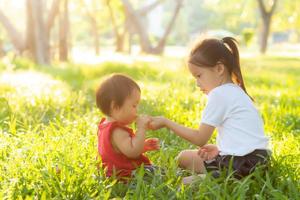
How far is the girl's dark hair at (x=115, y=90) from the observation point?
3248 mm

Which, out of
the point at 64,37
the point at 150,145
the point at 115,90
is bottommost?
the point at 150,145

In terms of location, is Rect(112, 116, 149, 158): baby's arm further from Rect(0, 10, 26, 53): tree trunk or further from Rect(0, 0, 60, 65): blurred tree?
Rect(0, 10, 26, 53): tree trunk

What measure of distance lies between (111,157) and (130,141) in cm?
17

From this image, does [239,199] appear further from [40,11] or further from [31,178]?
[40,11]

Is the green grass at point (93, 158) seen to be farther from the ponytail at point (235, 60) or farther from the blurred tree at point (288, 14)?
the blurred tree at point (288, 14)

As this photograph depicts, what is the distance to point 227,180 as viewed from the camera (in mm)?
3000

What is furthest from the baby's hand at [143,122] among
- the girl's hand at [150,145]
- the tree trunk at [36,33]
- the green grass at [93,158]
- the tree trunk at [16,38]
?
the tree trunk at [16,38]

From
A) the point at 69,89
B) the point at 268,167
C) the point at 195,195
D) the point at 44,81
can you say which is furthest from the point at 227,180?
the point at 44,81

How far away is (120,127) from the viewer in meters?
3.34

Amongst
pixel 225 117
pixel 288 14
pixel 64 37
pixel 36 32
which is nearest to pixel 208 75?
pixel 225 117

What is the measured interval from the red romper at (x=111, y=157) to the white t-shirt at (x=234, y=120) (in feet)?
1.75

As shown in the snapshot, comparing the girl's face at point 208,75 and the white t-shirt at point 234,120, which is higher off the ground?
the girl's face at point 208,75

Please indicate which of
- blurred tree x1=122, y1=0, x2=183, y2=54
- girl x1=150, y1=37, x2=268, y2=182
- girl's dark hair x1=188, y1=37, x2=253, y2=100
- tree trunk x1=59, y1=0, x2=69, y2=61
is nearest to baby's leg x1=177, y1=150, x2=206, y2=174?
girl x1=150, y1=37, x2=268, y2=182

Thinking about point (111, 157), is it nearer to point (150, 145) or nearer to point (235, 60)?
point (150, 145)
